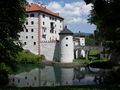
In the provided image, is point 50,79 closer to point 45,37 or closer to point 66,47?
point 66,47

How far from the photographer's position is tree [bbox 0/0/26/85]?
55.4ft

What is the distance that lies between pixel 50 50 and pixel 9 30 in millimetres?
36509

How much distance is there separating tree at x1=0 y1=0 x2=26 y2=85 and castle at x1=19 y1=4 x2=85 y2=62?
105 ft

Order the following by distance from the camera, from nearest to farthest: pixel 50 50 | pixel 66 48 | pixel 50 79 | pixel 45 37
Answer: pixel 50 79
pixel 66 48
pixel 50 50
pixel 45 37

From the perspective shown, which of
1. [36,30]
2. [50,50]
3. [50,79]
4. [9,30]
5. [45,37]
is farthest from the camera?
[45,37]

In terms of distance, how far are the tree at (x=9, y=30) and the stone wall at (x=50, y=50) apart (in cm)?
3452

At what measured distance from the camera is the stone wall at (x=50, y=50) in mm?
52594

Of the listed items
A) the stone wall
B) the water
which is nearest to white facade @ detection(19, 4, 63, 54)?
the stone wall

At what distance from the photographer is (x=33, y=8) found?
57344 millimetres

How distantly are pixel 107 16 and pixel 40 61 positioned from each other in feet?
114

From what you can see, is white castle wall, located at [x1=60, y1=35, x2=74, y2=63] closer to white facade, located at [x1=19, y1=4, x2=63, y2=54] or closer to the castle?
the castle

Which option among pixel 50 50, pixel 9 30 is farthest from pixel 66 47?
pixel 9 30

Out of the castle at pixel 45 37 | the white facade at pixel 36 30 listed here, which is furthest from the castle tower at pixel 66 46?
the white facade at pixel 36 30

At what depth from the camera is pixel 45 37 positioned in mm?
58125
